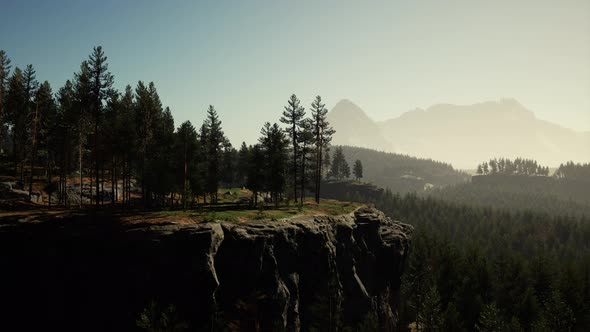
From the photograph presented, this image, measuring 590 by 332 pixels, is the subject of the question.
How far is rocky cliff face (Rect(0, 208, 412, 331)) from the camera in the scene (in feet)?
98.2

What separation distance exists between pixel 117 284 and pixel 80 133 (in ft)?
137

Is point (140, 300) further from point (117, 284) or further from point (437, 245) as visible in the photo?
point (437, 245)

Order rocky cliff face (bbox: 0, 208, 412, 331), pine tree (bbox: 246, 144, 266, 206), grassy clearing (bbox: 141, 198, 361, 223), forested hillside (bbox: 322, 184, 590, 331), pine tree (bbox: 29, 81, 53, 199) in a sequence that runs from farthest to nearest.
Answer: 1. pine tree (bbox: 29, 81, 53, 199)
2. pine tree (bbox: 246, 144, 266, 206)
3. forested hillside (bbox: 322, 184, 590, 331)
4. grassy clearing (bbox: 141, 198, 361, 223)
5. rocky cliff face (bbox: 0, 208, 412, 331)

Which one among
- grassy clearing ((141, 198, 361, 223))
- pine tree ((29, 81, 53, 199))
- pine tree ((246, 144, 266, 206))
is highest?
pine tree ((29, 81, 53, 199))

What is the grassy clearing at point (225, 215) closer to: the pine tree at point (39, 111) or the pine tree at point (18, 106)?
the pine tree at point (39, 111)

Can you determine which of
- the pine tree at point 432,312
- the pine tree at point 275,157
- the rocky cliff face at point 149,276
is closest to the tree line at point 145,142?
the pine tree at point 275,157

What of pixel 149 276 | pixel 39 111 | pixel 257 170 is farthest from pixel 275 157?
pixel 39 111

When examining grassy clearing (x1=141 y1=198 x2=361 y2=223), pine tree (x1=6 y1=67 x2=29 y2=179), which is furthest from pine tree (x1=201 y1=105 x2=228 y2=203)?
pine tree (x1=6 y1=67 x2=29 y2=179)

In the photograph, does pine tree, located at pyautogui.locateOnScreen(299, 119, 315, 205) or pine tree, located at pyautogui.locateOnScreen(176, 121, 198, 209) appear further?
pine tree, located at pyautogui.locateOnScreen(299, 119, 315, 205)

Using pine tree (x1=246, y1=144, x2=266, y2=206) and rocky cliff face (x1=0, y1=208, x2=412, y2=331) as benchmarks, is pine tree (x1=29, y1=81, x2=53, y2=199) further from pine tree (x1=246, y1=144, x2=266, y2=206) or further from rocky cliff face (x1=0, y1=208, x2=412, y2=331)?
pine tree (x1=246, y1=144, x2=266, y2=206)

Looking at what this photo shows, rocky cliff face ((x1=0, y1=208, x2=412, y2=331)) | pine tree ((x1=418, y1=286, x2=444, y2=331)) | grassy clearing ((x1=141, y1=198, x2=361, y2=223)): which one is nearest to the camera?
rocky cliff face ((x1=0, y1=208, x2=412, y2=331))

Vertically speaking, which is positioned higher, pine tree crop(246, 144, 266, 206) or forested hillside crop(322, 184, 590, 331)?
pine tree crop(246, 144, 266, 206)

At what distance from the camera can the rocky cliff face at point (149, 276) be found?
29.9 m

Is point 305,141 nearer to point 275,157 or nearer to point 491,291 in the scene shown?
point 275,157
